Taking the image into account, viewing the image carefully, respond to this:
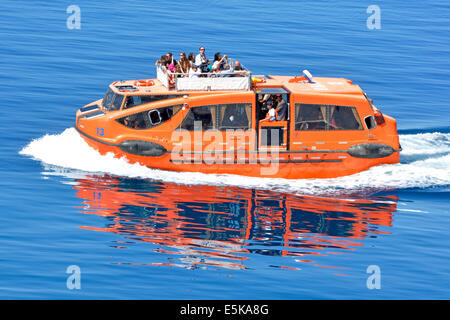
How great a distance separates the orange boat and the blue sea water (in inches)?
22.8

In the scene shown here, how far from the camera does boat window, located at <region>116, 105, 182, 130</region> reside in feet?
78.0

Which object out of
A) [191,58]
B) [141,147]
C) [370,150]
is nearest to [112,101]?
[141,147]

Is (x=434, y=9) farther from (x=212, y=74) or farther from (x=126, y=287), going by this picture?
(x=126, y=287)

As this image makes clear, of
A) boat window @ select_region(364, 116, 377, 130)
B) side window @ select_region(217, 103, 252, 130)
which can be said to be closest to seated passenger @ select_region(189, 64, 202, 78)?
side window @ select_region(217, 103, 252, 130)

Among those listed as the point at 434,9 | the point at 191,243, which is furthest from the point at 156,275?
the point at 434,9

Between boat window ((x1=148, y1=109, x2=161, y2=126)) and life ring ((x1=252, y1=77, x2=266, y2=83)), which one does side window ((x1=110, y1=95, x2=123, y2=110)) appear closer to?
boat window ((x1=148, y1=109, x2=161, y2=126))

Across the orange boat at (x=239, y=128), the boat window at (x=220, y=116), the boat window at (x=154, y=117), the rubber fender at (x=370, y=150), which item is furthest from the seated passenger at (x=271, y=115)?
the boat window at (x=154, y=117)

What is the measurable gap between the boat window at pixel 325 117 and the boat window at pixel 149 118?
407 centimetres

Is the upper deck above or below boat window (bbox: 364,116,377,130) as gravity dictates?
above

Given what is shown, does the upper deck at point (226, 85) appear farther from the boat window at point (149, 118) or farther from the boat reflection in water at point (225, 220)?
the boat reflection in water at point (225, 220)

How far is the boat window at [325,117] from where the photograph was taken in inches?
951

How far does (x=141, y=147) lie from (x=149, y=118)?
995 mm

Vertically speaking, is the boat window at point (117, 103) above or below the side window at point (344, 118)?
Result: above
